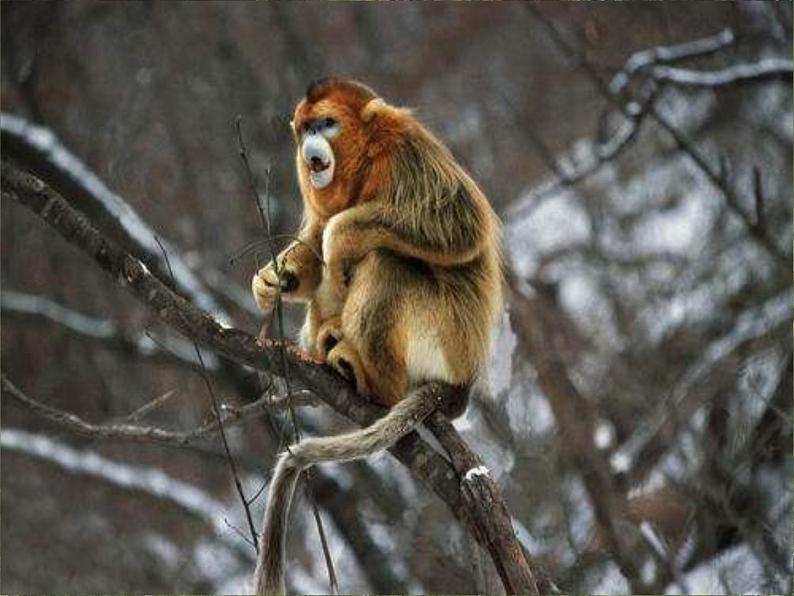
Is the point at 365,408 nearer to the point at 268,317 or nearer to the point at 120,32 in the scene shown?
the point at 268,317

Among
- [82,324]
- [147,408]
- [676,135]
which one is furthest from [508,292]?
[147,408]

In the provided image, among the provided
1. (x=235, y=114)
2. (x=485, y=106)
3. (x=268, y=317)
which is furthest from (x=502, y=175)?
(x=268, y=317)

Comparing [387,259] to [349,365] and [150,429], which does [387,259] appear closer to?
[349,365]

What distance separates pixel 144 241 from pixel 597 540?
1.08 metres

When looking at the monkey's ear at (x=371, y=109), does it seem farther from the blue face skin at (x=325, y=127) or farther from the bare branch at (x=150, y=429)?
the bare branch at (x=150, y=429)

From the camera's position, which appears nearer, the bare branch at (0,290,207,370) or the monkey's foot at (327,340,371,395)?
the monkey's foot at (327,340,371,395)

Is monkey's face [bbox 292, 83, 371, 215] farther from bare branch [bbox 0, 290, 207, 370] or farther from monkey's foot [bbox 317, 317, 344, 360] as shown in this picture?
bare branch [bbox 0, 290, 207, 370]

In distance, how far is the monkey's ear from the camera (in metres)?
2.30

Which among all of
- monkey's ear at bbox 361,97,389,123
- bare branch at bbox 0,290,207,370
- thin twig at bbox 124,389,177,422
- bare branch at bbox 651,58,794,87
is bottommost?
thin twig at bbox 124,389,177,422

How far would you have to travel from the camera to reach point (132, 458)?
3.06 metres

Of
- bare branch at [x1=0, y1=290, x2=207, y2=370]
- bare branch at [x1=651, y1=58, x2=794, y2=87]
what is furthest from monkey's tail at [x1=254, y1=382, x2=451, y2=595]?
bare branch at [x1=651, y1=58, x2=794, y2=87]

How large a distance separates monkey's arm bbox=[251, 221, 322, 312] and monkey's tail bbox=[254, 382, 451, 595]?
28cm

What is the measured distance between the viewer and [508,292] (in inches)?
131

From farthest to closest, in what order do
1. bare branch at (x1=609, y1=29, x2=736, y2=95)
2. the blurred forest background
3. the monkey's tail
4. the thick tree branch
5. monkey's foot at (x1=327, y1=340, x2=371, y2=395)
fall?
bare branch at (x1=609, y1=29, x2=736, y2=95), the blurred forest background, monkey's foot at (x1=327, y1=340, x2=371, y2=395), the thick tree branch, the monkey's tail
